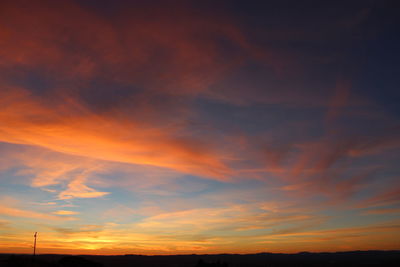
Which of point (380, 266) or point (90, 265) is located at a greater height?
point (90, 265)

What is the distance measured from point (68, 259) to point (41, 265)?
11.3 m

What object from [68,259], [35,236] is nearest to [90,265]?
[68,259]

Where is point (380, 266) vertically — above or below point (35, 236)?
below

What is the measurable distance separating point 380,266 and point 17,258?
112m

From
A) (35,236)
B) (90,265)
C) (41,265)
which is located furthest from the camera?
(35,236)

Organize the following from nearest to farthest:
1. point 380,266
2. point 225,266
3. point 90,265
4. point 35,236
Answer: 1. point 90,265
2. point 225,266
3. point 35,236
4. point 380,266

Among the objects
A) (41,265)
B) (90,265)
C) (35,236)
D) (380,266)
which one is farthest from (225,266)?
(380,266)

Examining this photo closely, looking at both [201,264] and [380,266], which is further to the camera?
[380,266]

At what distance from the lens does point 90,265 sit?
57500 mm

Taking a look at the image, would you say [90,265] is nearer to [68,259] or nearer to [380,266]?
[68,259]

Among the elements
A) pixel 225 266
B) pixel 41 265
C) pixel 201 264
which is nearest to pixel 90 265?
pixel 41 265

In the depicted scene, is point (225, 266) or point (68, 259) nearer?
point (68, 259)

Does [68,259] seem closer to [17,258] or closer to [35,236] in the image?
[17,258]

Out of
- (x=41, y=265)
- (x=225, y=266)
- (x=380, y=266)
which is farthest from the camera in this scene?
(x=380, y=266)
